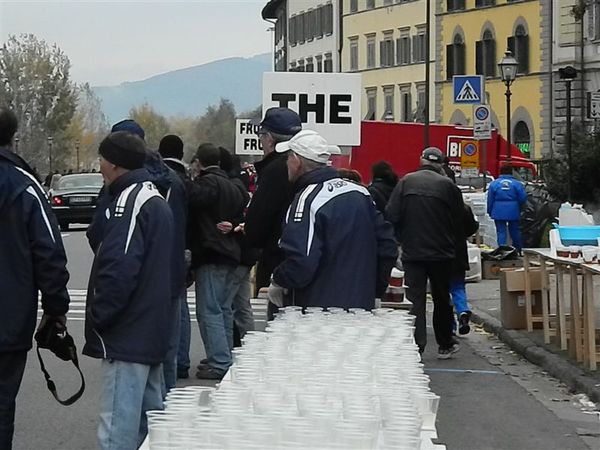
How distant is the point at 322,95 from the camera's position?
15.2 m

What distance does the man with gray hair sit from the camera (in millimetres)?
12797

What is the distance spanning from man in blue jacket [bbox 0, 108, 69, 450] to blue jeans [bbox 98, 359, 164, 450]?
536mm

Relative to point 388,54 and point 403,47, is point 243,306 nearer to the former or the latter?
point 403,47

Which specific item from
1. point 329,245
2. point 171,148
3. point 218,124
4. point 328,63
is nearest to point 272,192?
point 329,245

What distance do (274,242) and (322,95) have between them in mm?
5637

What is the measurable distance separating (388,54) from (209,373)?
2724 inches

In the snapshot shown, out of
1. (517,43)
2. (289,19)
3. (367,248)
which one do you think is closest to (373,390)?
(367,248)

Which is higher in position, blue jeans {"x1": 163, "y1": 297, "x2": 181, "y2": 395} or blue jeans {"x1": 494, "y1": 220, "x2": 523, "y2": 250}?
blue jeans {"x1": 163, "y1": 297, "x2": 181, "y2": 395}

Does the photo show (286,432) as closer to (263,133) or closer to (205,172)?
(263,133)

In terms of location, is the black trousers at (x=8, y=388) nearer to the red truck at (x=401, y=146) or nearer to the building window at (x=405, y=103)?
the red truck at (x=401, y=146)

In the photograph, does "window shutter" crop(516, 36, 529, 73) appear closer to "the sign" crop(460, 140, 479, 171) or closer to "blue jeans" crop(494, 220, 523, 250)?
"the sign" crop(460, 140, 479, 171)

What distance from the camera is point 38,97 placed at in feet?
332

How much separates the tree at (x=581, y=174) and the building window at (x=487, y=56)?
35248mm

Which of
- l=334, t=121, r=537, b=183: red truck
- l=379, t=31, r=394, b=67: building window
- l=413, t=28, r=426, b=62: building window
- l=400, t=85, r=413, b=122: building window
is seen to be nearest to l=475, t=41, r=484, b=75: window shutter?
l=413, t=28, r=426, b=62: building window
